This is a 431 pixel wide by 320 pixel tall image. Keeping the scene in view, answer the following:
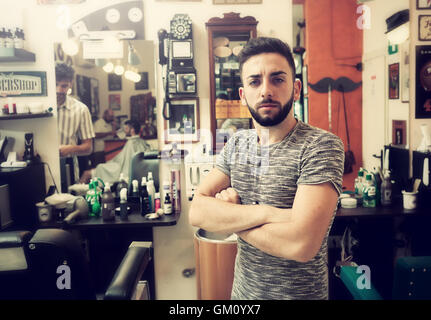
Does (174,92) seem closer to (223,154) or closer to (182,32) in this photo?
(182,32)

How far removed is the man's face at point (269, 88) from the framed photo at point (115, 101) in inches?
65.0

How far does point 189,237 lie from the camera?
2.91m

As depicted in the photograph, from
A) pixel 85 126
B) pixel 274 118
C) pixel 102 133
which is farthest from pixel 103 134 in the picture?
pixel 274 118

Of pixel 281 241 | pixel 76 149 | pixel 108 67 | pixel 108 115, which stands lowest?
pixel 281 241

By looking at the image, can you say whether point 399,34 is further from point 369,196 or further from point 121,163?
point 121,163

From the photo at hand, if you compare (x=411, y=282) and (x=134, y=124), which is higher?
(x=134, y=124)

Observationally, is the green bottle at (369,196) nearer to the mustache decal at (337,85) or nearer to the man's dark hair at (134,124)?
the mustache decal at (337,85)

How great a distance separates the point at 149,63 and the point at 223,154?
149cm

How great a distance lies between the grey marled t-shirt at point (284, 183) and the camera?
1.20m

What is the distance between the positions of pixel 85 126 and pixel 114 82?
0.39 meters

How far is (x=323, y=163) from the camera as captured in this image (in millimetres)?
1186

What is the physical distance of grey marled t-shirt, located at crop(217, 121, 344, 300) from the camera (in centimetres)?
120
